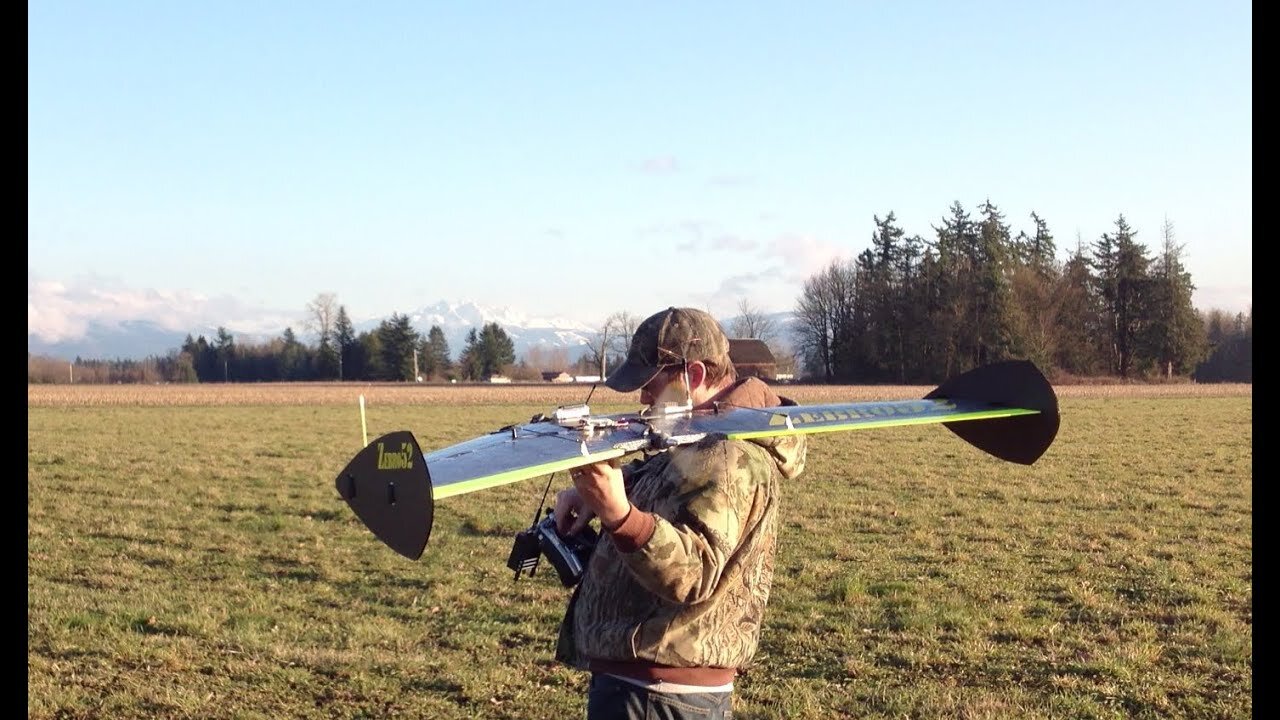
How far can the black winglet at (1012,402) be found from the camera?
12.0ft

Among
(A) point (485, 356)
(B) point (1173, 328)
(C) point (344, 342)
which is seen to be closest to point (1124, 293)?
(B) point (1173, 328)

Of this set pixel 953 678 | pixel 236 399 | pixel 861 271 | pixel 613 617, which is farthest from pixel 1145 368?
pixel 613 617

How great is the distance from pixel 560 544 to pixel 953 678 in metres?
4.79

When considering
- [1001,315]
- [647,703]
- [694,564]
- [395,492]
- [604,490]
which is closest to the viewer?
[395,492]

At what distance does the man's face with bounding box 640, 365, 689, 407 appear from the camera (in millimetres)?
3264

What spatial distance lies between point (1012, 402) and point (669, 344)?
1467 mm

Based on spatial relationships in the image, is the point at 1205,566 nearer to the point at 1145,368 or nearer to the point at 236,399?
the point at 236,399

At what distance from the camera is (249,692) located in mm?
7086

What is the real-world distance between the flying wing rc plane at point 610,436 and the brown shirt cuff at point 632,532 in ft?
0.63

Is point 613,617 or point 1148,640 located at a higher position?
point 613,617

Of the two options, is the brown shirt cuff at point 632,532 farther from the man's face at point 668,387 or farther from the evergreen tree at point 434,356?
the evergreen tree at point 434,356

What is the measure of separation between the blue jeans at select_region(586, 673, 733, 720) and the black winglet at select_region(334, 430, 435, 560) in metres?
0.97

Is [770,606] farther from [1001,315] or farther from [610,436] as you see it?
[1001,315]

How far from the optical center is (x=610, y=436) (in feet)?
9.54
